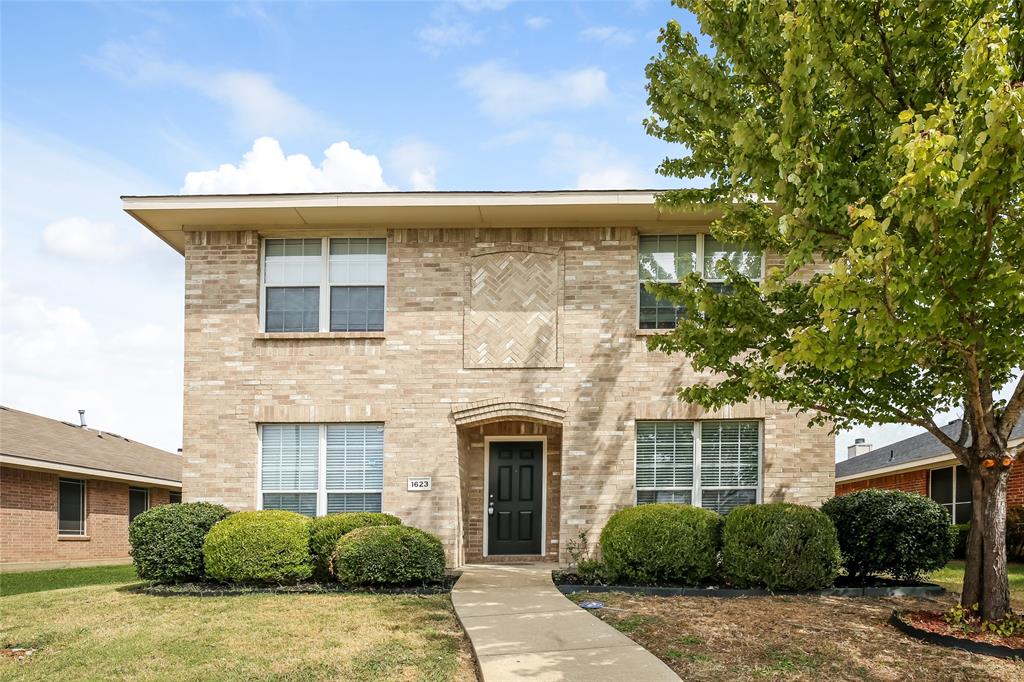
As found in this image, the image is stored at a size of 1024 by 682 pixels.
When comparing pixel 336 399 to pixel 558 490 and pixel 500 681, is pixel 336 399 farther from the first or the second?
pixel 500 681

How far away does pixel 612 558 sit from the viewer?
11117 mm

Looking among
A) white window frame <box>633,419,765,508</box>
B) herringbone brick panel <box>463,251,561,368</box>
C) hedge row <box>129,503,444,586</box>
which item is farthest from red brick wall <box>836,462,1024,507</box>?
hedge row <box>129,503,444,586</box>

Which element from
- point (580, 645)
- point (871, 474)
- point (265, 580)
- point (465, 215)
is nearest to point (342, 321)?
point (465, 215)

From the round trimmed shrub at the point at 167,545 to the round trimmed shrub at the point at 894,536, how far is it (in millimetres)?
9203

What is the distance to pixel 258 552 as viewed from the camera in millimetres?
11391

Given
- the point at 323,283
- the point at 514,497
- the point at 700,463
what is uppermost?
the point at 323,283

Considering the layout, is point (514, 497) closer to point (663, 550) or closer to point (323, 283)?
point (663, 550)

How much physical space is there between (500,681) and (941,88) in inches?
254

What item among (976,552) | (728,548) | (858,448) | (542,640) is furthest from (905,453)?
(542,640)

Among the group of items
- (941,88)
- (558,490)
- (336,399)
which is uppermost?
(941,88)

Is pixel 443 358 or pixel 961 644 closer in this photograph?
pixel 961 644

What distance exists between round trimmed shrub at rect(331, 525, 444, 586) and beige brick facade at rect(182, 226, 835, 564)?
2278 mm

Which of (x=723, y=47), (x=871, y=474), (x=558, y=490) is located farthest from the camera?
(x=871, y=474)

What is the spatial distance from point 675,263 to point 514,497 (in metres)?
4.97
